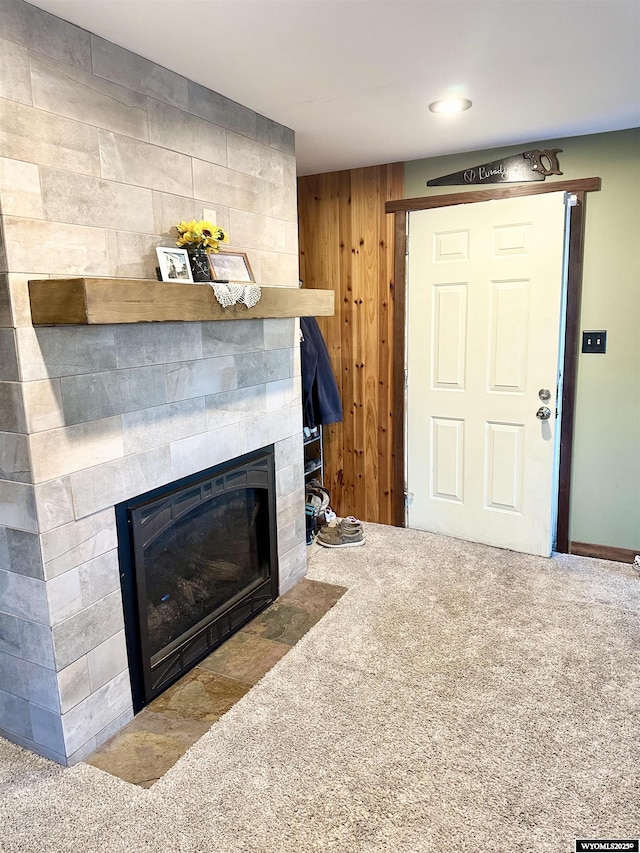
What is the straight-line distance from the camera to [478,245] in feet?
10.6

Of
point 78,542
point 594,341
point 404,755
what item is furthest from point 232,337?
point 594,341

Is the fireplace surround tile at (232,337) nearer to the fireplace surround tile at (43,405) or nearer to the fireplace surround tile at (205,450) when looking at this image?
the fireplace surround tile at (205,450)

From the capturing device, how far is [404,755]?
6.18ft

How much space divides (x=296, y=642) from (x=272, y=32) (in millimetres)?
2281

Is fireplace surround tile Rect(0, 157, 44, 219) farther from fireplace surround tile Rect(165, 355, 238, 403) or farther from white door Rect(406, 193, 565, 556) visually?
white door Rect(406, 193, 565, 556)

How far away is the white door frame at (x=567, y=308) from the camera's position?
3.04m

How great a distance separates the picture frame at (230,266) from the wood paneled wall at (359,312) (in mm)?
1320

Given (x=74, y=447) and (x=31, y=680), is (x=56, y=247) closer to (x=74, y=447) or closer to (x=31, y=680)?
(x=74, y=447)

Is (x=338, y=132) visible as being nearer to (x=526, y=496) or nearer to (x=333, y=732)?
(x=526, y=496)

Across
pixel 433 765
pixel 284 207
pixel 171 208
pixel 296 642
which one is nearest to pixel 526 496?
pixel 296 642

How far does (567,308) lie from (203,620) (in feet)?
7.95

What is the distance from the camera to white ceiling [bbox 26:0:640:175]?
167 cm

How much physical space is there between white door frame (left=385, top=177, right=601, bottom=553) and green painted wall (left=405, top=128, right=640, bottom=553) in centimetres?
4

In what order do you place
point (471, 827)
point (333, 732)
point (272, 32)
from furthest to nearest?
1. point (333, 732)
2. point (272, 32)
3. point (471, 827)
